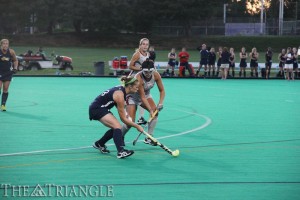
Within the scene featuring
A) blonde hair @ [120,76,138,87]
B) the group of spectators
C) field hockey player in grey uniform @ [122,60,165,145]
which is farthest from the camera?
the group of spectators

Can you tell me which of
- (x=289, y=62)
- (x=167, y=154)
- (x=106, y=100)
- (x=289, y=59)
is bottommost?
(x=167, y=154)

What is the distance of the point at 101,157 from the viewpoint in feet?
38.2

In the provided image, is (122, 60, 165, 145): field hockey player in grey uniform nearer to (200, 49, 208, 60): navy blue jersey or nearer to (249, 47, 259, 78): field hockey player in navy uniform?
(200, 49, 208, 60): navy blue jersey

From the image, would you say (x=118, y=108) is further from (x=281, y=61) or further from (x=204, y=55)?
(x=281, y=61)

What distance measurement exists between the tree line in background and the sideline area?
56.0m

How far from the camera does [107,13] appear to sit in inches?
3091

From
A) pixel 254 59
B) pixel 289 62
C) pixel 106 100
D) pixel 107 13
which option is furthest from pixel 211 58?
pixel 107 13

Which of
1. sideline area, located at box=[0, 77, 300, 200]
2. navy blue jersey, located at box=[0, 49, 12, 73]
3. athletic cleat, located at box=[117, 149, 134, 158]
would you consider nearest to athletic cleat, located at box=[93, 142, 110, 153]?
sideline area, located at box=[0, 77, 300, 200]

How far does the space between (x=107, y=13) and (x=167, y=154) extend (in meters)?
67.7

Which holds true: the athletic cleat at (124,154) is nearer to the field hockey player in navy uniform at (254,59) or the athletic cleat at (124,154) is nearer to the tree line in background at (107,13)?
the field hockey player in navy uniform at (254,59)

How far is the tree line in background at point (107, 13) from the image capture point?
255 ft

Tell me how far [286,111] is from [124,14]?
200ft

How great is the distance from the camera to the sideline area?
9.16 m

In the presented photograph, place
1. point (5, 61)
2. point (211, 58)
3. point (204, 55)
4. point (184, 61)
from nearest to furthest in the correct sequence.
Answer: point (5, 61) < point (184, 61) < point (204, 55) < point (211, 58)
